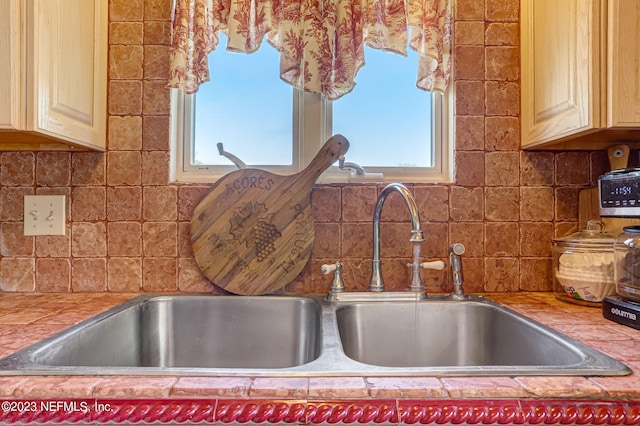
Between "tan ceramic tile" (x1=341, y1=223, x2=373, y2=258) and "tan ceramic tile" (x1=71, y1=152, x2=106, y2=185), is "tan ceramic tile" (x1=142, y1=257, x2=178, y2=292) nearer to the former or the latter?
"tan ceramic tile" (x1=71, y1=152, x2=106, y2=185)

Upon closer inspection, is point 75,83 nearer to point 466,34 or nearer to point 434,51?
point 434,51

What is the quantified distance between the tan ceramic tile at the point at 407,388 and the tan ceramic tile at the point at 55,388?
0.40m

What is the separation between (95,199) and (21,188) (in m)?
0.22

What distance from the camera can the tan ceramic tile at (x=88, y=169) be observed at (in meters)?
Answer: 1.27

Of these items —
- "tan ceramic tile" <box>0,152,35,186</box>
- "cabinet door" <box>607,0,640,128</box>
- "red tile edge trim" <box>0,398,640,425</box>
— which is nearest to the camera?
"red tile edge trim" <box>0,398,640,425</box>

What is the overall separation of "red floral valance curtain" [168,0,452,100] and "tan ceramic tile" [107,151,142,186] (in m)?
0.25

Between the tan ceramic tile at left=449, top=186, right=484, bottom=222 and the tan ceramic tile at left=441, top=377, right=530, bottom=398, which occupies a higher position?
the tan ceramic tile at left=449, top=186, right=484, bottom=222

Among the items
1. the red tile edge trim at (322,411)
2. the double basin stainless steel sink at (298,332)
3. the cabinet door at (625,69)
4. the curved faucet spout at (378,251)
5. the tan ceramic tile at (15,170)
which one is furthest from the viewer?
the tan ceramic tile at (15,170)

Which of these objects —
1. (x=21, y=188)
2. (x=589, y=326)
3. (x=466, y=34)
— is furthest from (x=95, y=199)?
(x=589, y=326)

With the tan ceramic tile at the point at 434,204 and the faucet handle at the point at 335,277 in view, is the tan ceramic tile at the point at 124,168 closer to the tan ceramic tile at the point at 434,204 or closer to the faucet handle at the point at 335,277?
the faucet handle at the point at 335,277

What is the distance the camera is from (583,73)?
0.95 m

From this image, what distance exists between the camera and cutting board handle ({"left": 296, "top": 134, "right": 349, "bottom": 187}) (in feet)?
4.02

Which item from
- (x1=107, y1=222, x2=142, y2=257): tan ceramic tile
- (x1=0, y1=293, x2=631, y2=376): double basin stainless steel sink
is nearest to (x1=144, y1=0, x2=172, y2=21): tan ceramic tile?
(x1=107, y1=222, x2=142, y2=257): tan ceramic tile

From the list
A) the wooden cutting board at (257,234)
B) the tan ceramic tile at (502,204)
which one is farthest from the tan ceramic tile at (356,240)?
the tan ceramic tile at (502,204)
